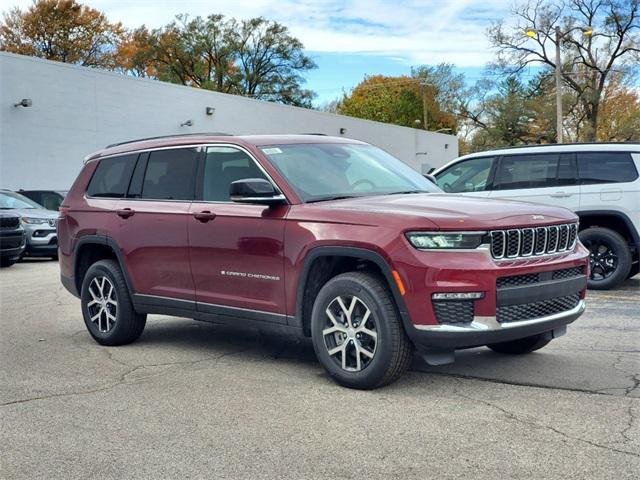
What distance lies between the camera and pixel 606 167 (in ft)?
33.9

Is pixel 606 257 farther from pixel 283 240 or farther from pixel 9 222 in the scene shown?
pixel 9 222

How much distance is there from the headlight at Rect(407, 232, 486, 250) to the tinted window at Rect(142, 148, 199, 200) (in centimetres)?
237

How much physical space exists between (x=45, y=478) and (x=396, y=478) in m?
1.77

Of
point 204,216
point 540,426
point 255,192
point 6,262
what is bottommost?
point 6,262

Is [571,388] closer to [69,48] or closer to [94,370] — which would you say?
[94,370]

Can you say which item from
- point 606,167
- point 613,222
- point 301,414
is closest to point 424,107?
point 606,167

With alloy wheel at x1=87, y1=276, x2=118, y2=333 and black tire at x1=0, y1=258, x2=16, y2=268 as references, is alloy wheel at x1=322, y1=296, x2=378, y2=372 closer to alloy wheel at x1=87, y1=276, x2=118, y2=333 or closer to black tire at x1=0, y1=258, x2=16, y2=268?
alloy wheel at x1=87, y1=276, x2=118, y2=333

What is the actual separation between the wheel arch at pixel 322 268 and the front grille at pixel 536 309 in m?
0.70

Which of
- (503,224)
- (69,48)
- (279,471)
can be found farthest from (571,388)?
(69,48)

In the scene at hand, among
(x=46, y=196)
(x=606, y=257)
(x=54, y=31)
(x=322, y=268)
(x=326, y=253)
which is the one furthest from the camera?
(x=54, y=31)

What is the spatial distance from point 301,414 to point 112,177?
12.4ft

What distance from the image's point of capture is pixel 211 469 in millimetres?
3943

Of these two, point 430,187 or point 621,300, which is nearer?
point 430,187

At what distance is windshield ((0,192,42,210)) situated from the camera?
677 inches
